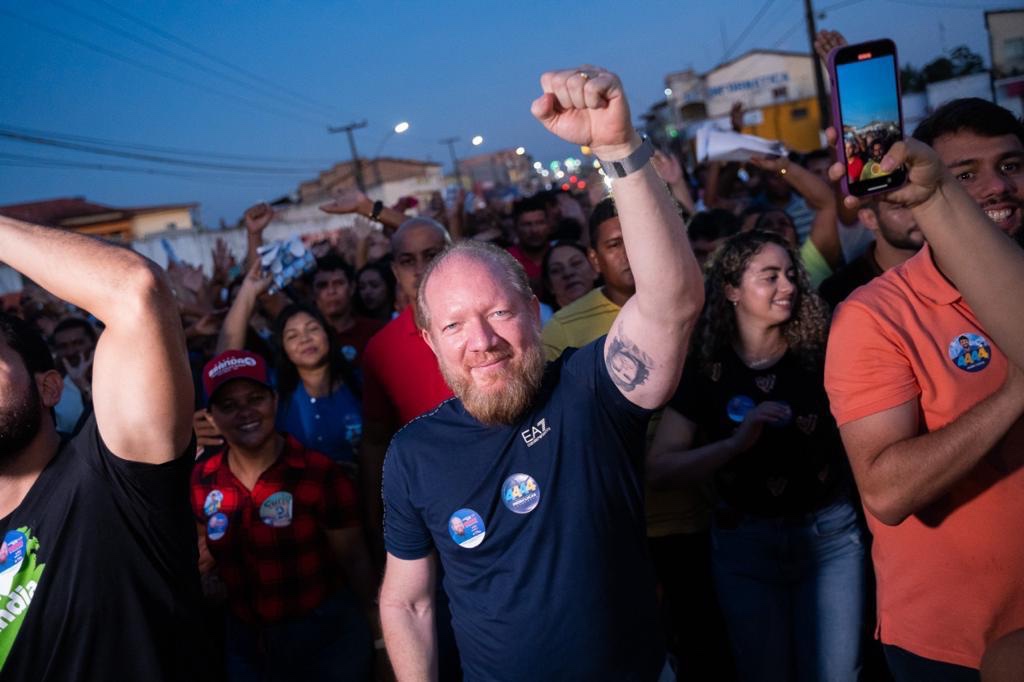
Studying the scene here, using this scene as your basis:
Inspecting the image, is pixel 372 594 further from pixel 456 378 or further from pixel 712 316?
pixel 712 316

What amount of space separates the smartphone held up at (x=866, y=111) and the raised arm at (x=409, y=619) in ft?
5.79

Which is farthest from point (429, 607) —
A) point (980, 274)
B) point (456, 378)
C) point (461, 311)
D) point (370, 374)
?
point (980, 274)

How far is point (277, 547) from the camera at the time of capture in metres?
3.41

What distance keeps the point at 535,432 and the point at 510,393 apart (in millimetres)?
144

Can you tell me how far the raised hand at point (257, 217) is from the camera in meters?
5.84

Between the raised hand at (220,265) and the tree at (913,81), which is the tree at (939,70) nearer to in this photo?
the tree at (913,81)

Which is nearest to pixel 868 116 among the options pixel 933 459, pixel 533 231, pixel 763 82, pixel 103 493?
pixel 933 459

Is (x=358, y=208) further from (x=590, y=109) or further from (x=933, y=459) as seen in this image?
(x=933, y=459)

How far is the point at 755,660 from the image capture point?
299 cm

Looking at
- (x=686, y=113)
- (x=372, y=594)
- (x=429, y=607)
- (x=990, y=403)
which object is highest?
(x=686, y=113)

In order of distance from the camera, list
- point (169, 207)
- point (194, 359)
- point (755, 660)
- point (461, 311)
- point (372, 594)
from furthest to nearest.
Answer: point (169, 207) < point (194, 359) < point (372, 594) < point (755, 660) < point (461, 311)

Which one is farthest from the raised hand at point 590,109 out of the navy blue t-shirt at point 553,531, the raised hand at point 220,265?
the raised hand at point 220,265

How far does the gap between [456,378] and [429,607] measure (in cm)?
86

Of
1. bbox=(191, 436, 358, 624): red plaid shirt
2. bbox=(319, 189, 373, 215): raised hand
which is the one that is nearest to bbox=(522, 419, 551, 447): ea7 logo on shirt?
bbox=(191, 436, 358, 624): red plaid shirt
